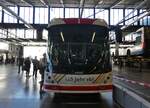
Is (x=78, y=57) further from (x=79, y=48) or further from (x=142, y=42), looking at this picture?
(x=142, y=42)

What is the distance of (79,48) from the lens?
48.3ft

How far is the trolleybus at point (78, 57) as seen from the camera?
47.0 feet

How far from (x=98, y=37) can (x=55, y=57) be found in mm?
1933

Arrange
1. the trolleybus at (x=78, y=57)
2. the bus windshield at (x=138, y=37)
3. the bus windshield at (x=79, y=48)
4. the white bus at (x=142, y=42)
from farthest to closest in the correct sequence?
the bus windshield at (x=138, y=37)
the white bus at (x=142, y=42)
the bus windshield at (x=79, y=48)
the trolleybus at (x=78, y=57)

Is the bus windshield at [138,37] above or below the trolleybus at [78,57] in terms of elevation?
above

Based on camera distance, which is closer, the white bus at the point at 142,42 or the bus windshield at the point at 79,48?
the bus windshield at the point at 79,48

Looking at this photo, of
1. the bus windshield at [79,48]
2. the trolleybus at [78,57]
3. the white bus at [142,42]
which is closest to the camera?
the trolleybus at [78,57]

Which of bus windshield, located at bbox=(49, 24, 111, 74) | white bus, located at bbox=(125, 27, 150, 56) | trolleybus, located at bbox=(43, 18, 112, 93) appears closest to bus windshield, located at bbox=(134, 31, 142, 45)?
white bus, located at bbox=(125, 27, 150, 56)

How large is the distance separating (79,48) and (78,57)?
363 mm

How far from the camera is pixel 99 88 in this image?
564 inches

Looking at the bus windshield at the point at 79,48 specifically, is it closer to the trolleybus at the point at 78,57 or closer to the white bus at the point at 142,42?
the trolleybus at the point at 78,57

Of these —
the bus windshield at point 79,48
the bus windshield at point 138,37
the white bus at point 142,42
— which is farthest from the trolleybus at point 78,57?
the bus windshield at point 138,37

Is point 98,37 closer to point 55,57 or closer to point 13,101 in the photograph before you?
point 55,57

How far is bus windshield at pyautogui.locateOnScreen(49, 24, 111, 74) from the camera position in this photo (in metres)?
14.6
